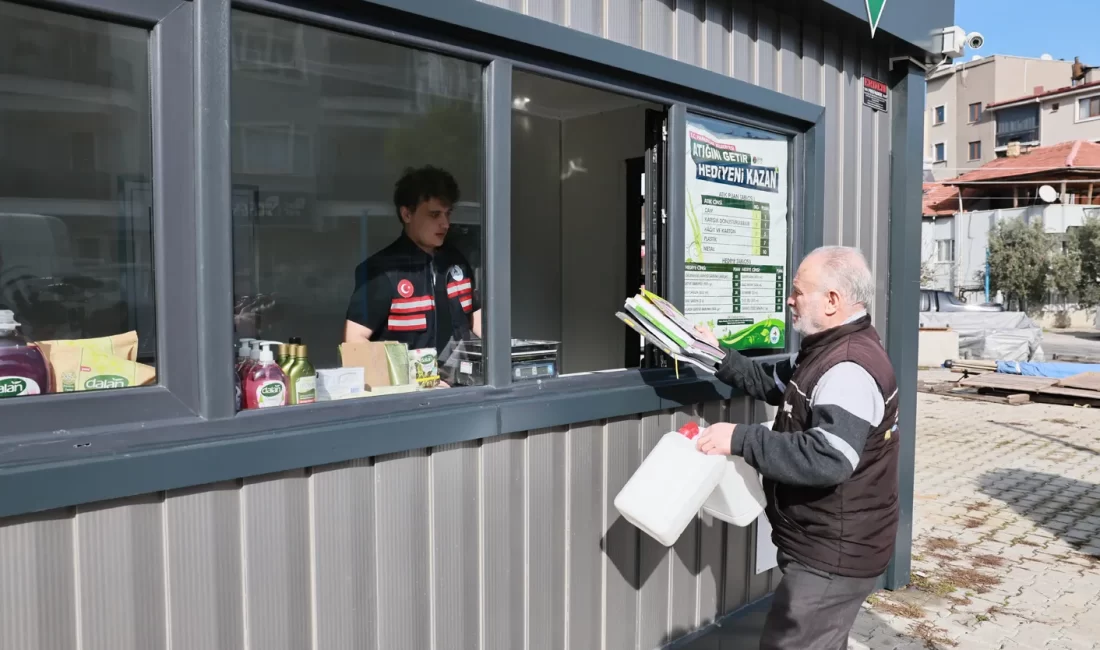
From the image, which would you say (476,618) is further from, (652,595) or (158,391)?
(158,391)

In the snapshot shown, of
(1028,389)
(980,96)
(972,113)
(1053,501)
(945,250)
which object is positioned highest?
(980,96)

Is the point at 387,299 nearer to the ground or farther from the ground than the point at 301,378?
farther from the ground

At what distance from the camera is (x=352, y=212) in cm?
446

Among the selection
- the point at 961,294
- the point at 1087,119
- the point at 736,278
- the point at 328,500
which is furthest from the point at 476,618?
the point at 1087,119

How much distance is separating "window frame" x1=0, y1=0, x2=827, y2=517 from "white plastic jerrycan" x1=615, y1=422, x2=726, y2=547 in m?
0.37

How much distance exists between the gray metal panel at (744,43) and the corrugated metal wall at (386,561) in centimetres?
149

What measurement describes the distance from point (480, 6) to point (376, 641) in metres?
1.94

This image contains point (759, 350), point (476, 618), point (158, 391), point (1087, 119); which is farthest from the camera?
point (1087, 119)

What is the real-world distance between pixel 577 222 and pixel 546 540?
3286 millimetres

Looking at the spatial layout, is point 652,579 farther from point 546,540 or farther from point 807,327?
point 807,327

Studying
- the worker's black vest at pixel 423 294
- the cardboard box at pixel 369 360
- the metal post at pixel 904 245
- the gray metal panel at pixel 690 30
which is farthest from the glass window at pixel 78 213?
the metal post at pixel 904 245

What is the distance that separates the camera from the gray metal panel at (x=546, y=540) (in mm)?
2832

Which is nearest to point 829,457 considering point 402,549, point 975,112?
point 402,549

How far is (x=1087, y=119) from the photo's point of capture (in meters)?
40.5
